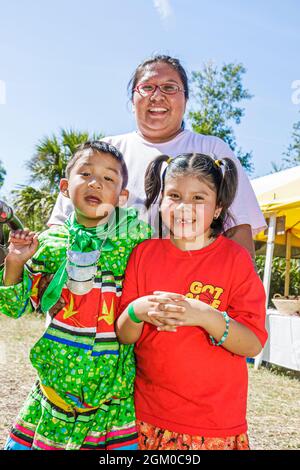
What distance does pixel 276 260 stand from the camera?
13328mm

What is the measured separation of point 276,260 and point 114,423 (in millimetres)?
12241

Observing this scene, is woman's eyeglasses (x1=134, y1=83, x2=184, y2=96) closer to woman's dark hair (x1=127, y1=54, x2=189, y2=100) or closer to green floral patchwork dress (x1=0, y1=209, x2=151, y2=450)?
woman's dark hair (x1=127, y1=54, x2=189, y2=100)

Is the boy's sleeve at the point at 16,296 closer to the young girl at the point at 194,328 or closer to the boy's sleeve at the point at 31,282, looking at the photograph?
the boy's sleeve at the point at 31,282

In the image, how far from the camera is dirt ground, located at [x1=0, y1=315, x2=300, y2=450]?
13.1ft

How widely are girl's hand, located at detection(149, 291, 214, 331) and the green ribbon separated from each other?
1.17ft

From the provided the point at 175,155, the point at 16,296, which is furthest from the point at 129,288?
the point at 175,155

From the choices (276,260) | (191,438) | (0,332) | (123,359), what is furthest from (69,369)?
(276,260)

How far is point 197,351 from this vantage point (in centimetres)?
160

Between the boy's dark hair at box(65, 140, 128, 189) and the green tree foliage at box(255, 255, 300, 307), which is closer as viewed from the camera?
the boy's dark hair at box(65, 140, 128, 189)

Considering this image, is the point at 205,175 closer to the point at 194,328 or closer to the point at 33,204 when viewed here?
the point at 194,328

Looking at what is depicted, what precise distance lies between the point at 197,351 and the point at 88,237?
1.73 ft

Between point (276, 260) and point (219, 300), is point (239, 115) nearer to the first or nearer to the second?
point (276, 260)

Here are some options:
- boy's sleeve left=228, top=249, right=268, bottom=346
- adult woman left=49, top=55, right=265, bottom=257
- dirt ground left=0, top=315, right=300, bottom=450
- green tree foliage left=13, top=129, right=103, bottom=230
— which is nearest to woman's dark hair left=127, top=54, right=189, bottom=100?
adult woman left=49, top=55, right=265, bottom=257

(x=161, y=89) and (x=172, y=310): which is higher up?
(x=161, y=89)
